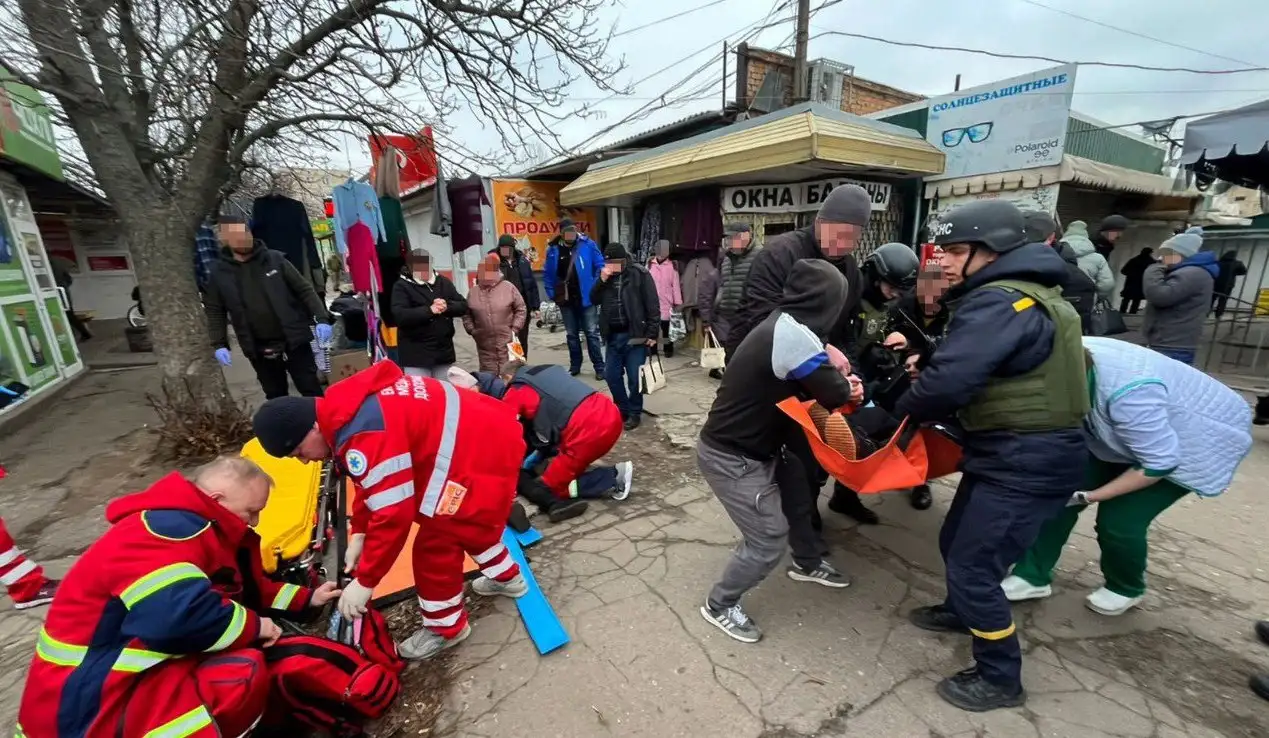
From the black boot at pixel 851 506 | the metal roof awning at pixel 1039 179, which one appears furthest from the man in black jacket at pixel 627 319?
the metal roof awning at pixel 1039 179

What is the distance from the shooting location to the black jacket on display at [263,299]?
437cm

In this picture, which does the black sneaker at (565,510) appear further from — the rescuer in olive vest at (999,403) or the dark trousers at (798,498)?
the rescuer in olive vest at (999,403)

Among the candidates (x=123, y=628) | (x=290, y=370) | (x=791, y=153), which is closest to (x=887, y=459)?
(x=123, y=628)

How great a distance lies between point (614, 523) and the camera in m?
3.46

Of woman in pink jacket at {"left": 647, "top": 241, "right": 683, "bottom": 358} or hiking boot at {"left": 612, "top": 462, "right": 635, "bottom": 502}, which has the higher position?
woman in pink jacket at {"left": 647, "top": 241, "right": 683, "bottom": 358}

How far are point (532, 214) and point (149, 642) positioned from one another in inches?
471

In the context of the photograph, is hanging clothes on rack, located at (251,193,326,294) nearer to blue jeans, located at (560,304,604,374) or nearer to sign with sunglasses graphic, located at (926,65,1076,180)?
blue jeans, located at (560,304,604,374)

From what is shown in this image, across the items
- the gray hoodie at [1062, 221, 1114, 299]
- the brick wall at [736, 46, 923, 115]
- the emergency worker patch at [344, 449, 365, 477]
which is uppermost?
the brick wall at [736, 46, 923, 115]

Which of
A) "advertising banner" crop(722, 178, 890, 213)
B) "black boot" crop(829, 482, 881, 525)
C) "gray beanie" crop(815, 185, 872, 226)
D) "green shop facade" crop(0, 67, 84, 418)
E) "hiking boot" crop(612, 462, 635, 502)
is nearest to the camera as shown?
"gray beanie" crop(815, 185, 872, 226)

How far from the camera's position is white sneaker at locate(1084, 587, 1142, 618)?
2455mm

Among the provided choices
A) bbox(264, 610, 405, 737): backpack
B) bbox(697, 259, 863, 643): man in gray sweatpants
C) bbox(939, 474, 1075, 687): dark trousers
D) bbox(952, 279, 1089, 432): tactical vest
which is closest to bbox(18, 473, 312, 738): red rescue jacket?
bbox(264, 610, 405, 737): backpack

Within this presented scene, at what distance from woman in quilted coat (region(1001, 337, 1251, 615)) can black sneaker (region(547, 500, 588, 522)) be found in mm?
2665

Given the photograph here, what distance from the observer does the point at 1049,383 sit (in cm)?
179

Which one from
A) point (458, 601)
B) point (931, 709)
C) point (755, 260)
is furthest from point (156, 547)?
point (755, 260)
